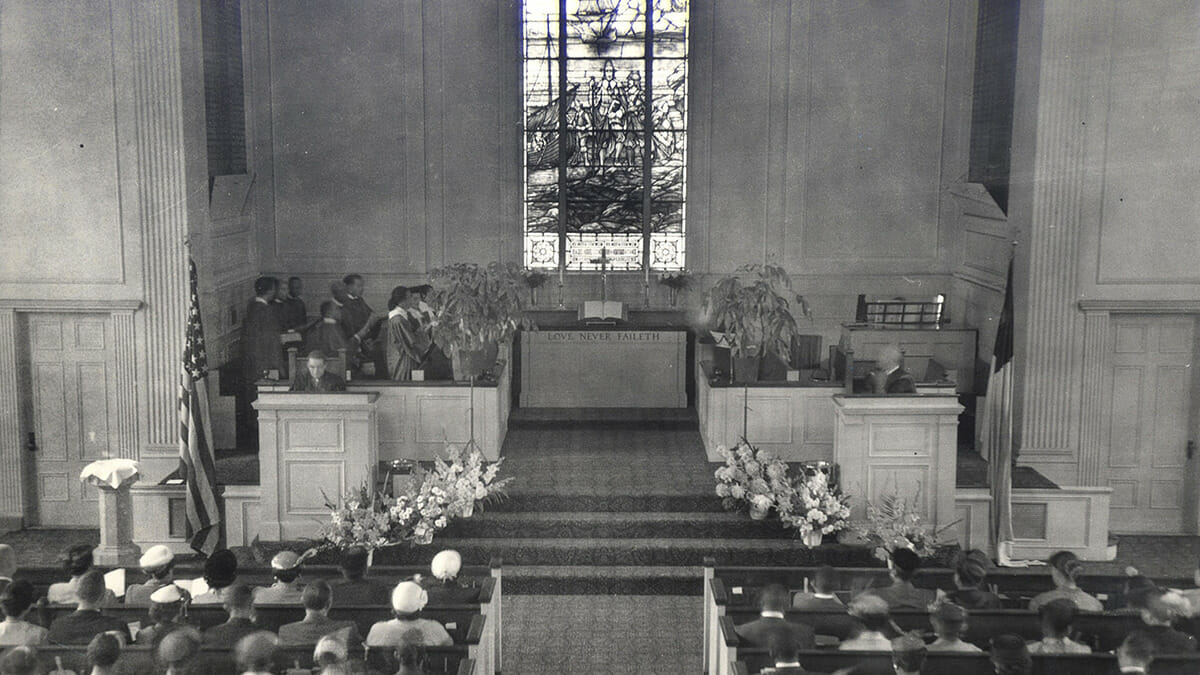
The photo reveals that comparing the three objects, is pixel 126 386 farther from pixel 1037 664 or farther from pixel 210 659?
pixel 1037 664

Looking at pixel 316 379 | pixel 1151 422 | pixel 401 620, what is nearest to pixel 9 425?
pixel 316 379

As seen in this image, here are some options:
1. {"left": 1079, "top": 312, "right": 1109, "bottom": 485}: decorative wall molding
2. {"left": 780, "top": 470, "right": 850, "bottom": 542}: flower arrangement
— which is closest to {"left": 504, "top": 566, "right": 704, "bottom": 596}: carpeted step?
{"left": 780, "top": 470, "right": 850, "bottom": 542}: flower arrangement

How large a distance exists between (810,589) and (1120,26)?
727 centimetres

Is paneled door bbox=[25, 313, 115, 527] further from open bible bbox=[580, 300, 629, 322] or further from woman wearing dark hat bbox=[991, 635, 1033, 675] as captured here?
woman wearing dark hat bbox=[991, 635, 1033, 675]

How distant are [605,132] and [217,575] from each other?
10.5 meters

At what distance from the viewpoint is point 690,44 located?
16.7 m

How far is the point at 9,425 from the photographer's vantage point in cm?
1317

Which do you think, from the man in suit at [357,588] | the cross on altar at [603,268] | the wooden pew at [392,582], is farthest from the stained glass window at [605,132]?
the man in suit at [357,588]

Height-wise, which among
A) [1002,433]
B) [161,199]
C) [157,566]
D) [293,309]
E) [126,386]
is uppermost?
[161,199]

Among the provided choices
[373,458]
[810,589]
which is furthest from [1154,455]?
[373,458]

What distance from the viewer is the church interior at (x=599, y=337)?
831 cm

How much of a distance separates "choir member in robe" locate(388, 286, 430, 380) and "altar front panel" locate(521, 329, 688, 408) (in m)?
2.06

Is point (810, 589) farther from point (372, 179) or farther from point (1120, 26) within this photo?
point (372, 179)

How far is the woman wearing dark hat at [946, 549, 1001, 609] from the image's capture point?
7902 mm
